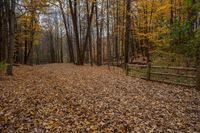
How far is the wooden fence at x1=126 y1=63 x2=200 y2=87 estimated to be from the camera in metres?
9.62

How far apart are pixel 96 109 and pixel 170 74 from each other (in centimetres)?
561

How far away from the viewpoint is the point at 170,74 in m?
10.7

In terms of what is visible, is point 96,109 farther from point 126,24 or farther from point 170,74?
point 126,24

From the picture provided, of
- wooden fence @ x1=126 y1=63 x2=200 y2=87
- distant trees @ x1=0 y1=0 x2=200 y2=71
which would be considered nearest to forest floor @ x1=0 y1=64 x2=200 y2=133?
wooden fence @ x1=126 y1=63 x2=200 y2=87

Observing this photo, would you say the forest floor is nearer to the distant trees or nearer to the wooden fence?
the wooden fence

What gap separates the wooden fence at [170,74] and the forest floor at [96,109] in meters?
0.62

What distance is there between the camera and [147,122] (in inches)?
218

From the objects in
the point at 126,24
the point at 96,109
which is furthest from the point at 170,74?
the point at 126,24

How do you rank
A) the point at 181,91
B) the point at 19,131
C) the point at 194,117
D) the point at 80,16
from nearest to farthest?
the point at 19,131 < the point at 194,117 < the point at 181,91 < the point at 80,16

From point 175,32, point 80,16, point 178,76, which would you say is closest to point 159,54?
point 175,32

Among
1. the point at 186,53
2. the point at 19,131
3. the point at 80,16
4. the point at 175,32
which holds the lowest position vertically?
the point at 19,131

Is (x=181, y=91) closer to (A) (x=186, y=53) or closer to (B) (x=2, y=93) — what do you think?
(A) (x=186, y=53)

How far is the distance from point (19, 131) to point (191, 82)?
7745 mm

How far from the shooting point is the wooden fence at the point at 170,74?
31.6 ft
